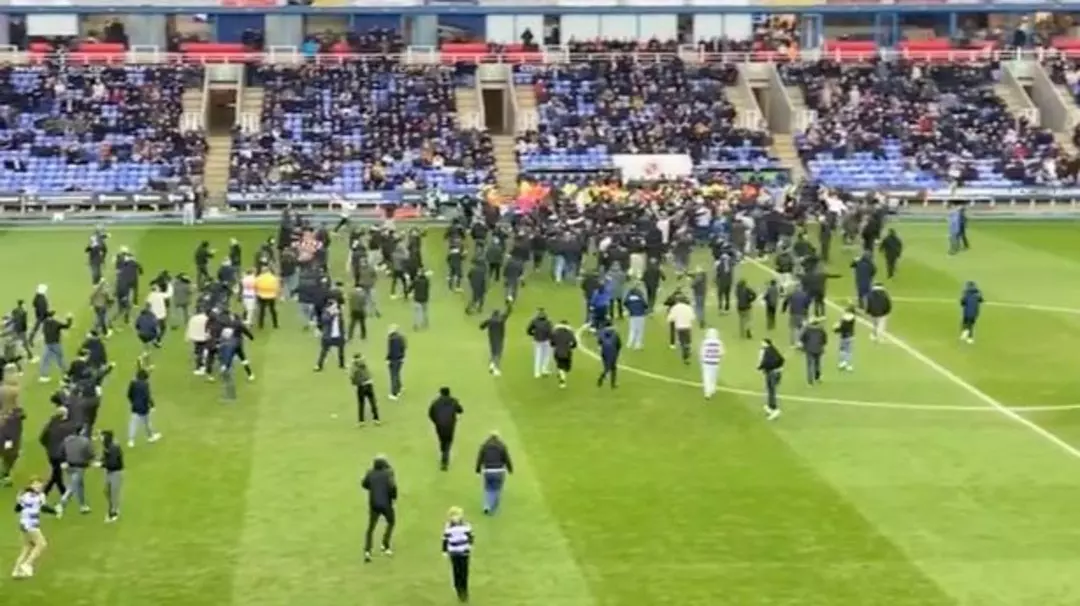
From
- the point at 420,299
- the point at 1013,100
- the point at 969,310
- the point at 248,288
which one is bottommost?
the point at 969,310

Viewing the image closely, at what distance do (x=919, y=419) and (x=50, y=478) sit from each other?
586 inches

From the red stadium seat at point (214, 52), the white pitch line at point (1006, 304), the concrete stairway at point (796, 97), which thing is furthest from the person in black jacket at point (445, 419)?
the red stadium seat at point (214, 52)

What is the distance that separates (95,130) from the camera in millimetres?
73938

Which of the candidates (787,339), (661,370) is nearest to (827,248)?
(787,339)

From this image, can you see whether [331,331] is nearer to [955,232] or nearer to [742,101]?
[955,232]

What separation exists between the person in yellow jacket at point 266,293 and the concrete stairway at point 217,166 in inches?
1061

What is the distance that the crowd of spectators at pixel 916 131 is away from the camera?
7281 cm

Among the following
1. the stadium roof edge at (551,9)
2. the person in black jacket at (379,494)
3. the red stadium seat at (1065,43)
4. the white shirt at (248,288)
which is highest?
the stadium roof edge at (551,9)

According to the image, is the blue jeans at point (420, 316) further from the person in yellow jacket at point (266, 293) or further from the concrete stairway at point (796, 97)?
the concrete stairway at point (796, 97)

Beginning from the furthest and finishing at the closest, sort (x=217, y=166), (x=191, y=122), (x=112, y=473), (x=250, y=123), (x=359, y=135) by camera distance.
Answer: (x=191, y=122) < (x=250, y=123) < (x=359, y=135) < (x=217, y=166) < (x=112, y=473)

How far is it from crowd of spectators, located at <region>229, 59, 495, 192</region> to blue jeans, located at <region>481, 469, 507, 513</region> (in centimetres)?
4247

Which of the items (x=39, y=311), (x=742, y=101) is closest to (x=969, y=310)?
(x=39, y=311)

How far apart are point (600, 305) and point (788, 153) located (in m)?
37.7

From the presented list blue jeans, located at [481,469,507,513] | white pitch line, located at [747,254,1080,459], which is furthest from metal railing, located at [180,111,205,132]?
blue jeans, located at [481,469,507,513]
